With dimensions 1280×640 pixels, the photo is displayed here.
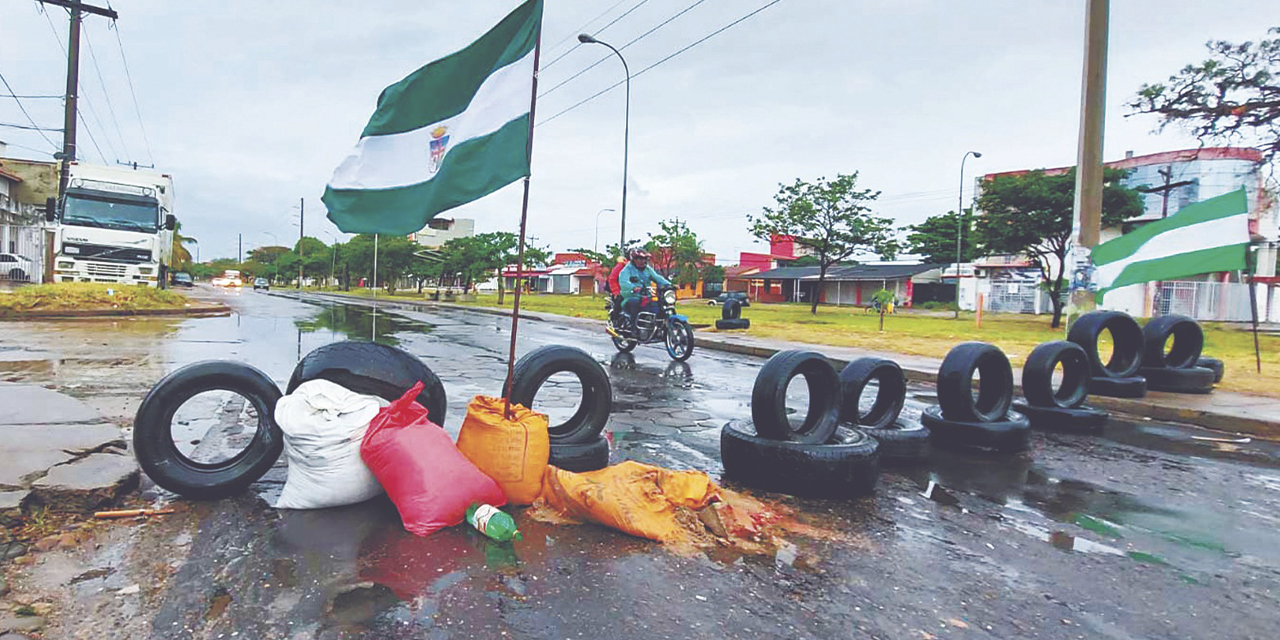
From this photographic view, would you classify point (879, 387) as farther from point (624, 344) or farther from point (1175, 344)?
point (624, 344)

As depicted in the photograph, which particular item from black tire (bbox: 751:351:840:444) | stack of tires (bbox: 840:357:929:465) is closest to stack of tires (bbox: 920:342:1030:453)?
stack of tires (bbox: 840:357:929:465)

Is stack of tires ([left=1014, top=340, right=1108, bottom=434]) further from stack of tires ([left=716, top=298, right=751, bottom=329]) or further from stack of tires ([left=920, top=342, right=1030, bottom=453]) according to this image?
stack of tires ([left=716, top=298, right=751, bottom=329])

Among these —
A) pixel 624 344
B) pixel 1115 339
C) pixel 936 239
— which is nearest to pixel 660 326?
pixel 624 344

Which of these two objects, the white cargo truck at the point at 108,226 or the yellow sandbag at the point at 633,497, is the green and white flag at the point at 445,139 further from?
the white cargo truck at the point at 108,226

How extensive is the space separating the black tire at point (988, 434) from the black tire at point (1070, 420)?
1.19m

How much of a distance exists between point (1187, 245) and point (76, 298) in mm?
23661

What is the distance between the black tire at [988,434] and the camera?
242 inches

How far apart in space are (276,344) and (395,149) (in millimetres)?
10072

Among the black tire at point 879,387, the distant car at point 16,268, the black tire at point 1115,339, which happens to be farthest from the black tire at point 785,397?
the distant car at point 16,268

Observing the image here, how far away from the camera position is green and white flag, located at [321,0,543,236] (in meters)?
4.41

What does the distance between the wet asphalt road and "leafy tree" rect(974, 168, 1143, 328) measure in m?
25.5

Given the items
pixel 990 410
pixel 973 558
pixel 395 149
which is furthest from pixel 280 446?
pixel 990 410

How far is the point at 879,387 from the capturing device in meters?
6.01

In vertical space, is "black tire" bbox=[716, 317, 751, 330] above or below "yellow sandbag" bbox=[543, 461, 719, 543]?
above
